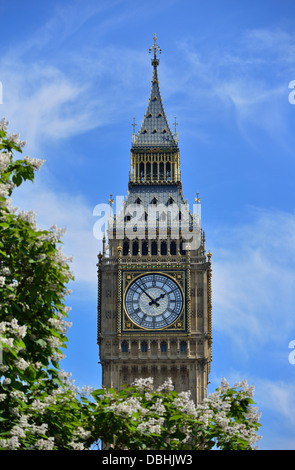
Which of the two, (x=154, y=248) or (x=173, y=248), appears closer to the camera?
(x=154, y=248)

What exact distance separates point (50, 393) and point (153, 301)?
204ft

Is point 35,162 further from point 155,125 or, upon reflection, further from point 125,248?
point 155,125

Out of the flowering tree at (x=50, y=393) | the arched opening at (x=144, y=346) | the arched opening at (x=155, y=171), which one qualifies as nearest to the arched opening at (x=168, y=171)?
the arched opening at (x=155, y=171)

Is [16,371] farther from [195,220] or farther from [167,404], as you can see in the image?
[195,220]


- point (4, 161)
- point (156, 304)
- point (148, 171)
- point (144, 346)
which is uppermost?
point (148, 171)

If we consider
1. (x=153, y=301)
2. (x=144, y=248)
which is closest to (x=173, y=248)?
(x=144, y=248)

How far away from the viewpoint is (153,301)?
9750cm

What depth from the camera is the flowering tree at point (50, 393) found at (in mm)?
32438

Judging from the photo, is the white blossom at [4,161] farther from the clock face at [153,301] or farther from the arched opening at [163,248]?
the arched opening at [163,248]

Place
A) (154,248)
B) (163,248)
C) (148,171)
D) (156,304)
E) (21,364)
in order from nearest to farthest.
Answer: (21,364) < (156,304) < (154,248) < (163,248) < (148,171)

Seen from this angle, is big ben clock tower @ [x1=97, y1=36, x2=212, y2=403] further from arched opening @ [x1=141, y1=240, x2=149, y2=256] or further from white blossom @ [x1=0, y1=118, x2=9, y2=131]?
white blossom @ [x1=0, y1=118, x2=9, y2=131]

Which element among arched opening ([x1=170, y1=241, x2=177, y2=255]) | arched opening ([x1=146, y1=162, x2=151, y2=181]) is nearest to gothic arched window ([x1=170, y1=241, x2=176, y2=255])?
arched opening ([x1=170, y1=241, x2=177, y2=255])

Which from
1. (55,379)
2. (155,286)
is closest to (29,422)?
(55,379)
